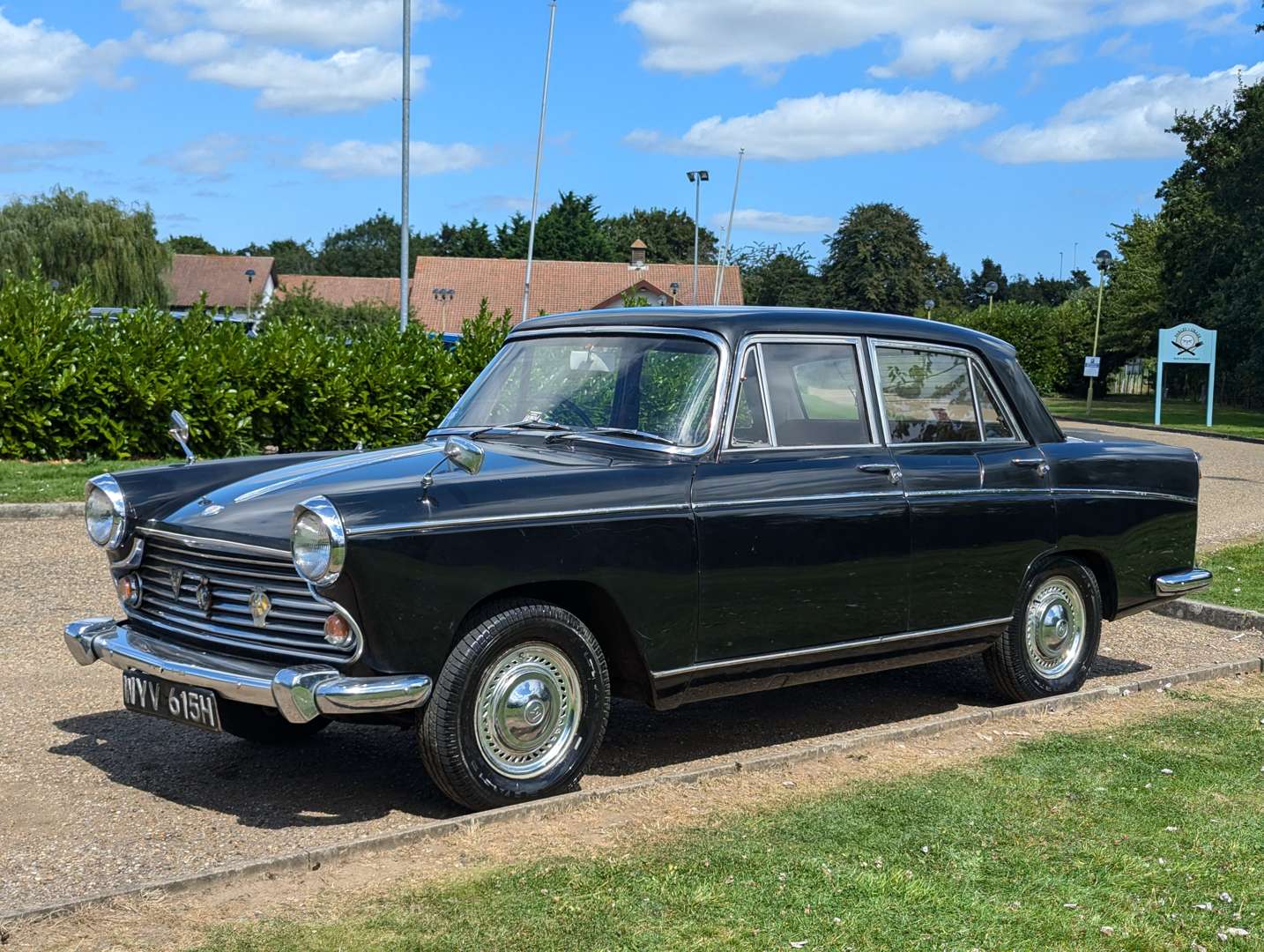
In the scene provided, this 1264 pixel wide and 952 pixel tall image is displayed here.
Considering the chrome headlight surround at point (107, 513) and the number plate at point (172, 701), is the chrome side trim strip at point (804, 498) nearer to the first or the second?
the number plate at point (172, 701)

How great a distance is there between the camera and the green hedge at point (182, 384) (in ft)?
56.7

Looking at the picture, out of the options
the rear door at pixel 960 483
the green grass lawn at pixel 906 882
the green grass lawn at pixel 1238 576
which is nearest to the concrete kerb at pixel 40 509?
the rear door at pixel 960 483

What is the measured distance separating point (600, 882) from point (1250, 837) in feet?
7.73

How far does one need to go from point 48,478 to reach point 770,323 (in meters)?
11.4

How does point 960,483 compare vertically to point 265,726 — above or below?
above

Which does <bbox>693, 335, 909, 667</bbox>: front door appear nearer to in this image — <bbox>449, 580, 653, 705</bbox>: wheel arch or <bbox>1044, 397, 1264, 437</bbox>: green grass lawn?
<bbox>449, 580, 653, 705</bbox>: wheel arch

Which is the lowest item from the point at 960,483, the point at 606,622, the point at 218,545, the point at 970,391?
the point at 606,622

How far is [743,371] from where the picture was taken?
6.06 metres

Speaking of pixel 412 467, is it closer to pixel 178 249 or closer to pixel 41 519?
pixel 41 519

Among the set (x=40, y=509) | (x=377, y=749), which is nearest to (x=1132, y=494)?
(x=377, y=749)

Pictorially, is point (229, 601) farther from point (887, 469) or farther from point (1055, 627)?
point (1055, 627)

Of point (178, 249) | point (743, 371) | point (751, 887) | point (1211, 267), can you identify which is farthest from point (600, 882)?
point (178, 249)

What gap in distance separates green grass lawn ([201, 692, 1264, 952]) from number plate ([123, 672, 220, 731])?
3.50ft

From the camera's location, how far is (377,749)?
6.30 m
